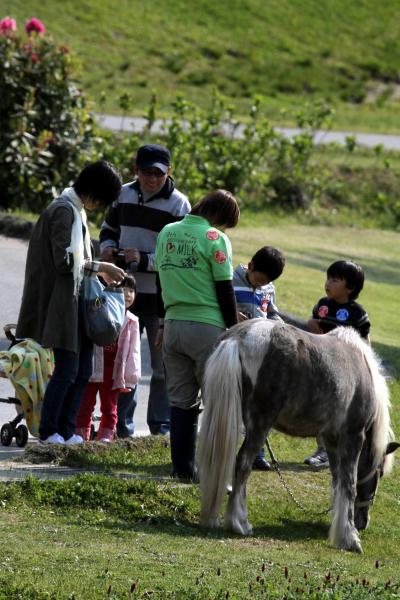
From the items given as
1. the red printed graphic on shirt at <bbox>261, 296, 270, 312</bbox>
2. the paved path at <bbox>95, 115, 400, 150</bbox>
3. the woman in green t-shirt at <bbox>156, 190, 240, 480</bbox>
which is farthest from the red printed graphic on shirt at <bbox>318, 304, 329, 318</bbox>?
the paved path at <bbox>95, 115, 400, 150</bbox>

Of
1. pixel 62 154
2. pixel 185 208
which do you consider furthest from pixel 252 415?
pixel 62 154

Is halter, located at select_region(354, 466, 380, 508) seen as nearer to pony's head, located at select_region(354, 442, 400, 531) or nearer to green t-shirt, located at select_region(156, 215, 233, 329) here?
pony's head, located at select_region(354, 442, 400, 531)

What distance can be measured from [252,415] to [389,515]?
1.68 m

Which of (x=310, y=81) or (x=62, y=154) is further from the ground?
(x=310, y=81)

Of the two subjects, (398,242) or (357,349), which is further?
(398,242)

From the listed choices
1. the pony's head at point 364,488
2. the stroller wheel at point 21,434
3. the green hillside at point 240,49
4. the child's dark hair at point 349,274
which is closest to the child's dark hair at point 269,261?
the child's dark hair at point 349,274

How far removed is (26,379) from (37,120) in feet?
29.8

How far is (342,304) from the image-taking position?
8055 millimetres

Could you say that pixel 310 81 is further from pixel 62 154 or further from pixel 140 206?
pixel 140 206

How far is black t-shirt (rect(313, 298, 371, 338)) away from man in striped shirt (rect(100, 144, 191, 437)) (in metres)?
1.14

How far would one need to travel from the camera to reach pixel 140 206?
8.40 metres

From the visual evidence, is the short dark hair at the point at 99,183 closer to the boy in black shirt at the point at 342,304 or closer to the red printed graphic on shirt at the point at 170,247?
the red printed graphic on shirt at the point at 170,247

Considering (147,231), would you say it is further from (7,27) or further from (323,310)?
(7,27)

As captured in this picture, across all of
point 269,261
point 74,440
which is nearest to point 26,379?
point 74,440
